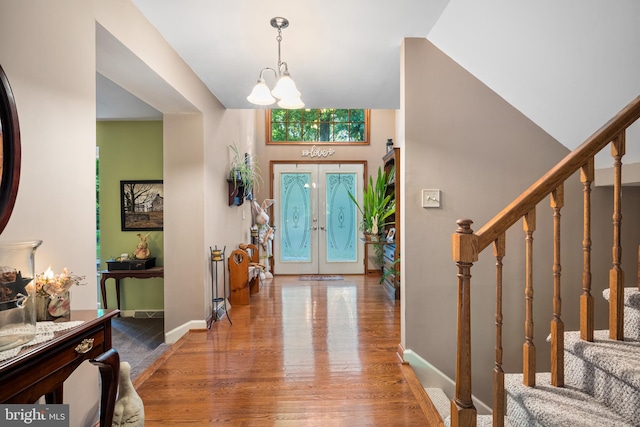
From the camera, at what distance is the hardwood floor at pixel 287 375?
204 cm

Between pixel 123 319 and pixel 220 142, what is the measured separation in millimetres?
2411

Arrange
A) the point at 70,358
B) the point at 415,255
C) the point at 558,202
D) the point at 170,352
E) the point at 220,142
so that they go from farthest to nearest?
the point at 220,142, the point at 170,352, the point at 415,255, the point at 558,202, the point at 70,358

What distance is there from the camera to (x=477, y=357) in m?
2.63

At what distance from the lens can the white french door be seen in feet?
22.0

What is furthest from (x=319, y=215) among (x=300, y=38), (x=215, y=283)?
(x=300, y=38)

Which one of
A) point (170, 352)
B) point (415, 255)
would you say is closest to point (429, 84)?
point (415, 255)

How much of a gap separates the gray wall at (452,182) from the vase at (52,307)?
201 centimetres

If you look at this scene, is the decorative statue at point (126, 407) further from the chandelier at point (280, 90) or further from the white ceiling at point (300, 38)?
the white ceiling at point (300, 38)

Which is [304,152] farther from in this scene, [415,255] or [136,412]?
[136,412]

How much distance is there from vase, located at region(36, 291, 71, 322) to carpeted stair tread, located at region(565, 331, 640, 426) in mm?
2145

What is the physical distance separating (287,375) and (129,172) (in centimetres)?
326

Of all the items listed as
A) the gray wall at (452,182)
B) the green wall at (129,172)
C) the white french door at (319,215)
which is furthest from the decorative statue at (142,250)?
the gray wall at (452,182)

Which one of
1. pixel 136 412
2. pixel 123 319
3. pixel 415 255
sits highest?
pixel 415 255
